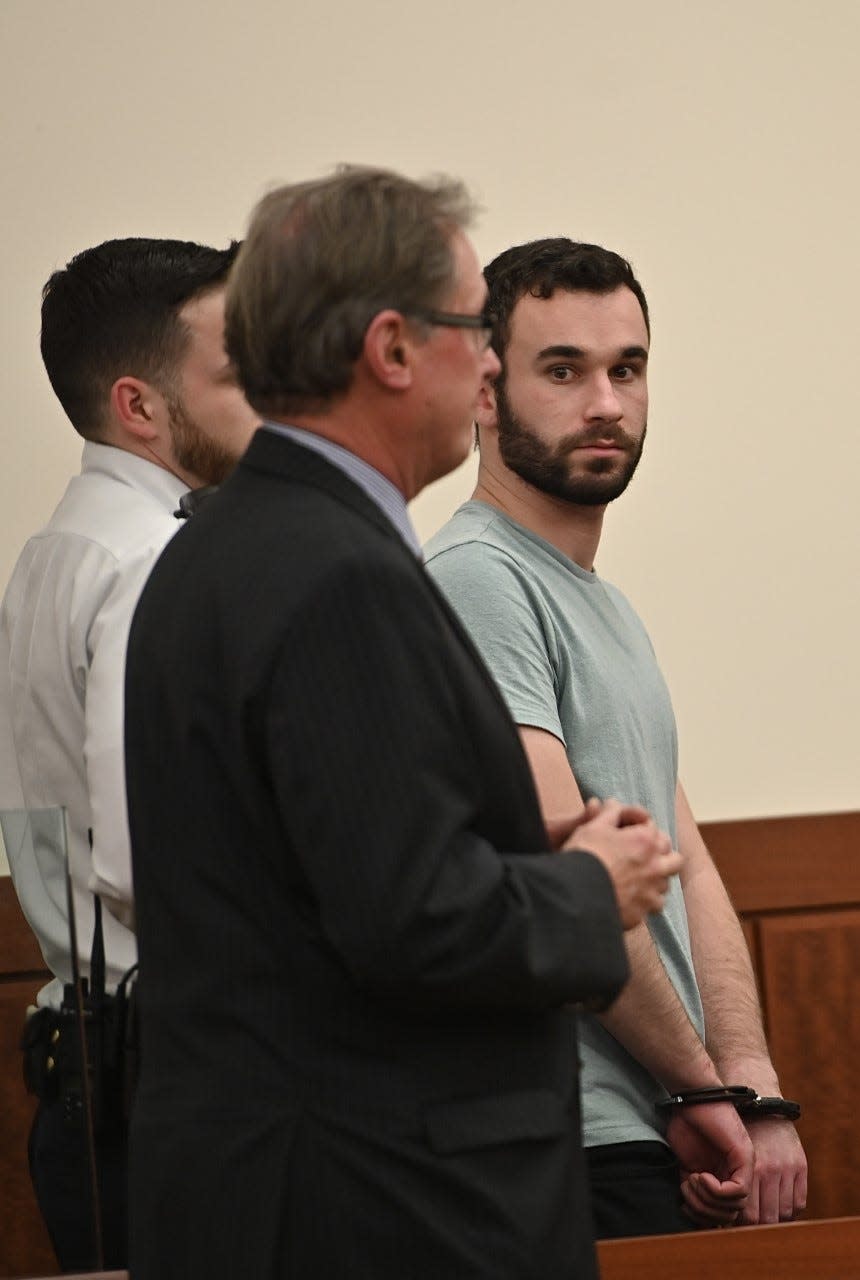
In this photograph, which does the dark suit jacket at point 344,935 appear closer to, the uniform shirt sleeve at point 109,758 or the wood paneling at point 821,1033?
the uniform shirt sleeve at point 109,758

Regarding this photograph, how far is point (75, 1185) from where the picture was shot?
167cm

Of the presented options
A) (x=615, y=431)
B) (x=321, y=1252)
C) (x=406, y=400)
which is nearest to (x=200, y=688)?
(x=406, y=400)

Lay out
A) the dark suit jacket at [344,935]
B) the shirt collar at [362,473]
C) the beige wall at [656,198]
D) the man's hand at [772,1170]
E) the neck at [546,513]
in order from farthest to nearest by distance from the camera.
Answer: the beige wall at [656,198]
the neck at [546,513]
the man's hand at [772,1170]
the shirt collar at [362,473]
the dark suit jacket at [344,935]

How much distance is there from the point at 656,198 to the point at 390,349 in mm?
1955

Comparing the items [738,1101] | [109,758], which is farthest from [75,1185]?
[738,1101]

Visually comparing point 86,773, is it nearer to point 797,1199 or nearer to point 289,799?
point 289,799

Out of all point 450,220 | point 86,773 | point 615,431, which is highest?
point 450,220

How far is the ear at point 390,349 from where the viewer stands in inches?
45.2

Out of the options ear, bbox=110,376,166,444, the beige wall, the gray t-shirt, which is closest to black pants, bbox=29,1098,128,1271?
the gray t-shirt

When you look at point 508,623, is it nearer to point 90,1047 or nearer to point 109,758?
point 109,758

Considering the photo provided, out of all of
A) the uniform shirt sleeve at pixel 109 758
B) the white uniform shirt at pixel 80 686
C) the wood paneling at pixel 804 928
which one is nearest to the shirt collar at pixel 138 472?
the white uniform shirt at pixel 80 686

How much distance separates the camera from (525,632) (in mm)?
1783

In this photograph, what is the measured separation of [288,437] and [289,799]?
0.88 ft

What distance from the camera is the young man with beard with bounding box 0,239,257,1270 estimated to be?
1.65m
